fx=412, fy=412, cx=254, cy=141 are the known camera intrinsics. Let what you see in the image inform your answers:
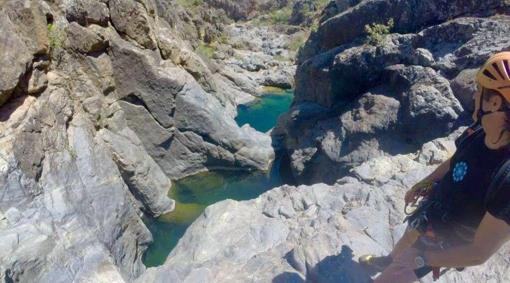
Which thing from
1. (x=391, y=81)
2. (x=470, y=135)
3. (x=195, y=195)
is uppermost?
(x=470, y=135)

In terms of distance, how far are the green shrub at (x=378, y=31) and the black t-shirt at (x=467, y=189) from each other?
9438 millimetres

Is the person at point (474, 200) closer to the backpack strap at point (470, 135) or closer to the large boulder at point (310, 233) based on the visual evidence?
the backpack strap at point (470, 135)

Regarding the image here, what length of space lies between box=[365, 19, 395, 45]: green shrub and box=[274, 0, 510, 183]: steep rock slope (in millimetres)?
199

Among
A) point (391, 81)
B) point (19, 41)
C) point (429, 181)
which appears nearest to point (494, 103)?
point (429, 181)

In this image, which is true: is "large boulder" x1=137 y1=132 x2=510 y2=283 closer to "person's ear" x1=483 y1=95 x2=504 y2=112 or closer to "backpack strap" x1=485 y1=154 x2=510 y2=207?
"backpack strap" x1=485 y1=154 x2=510 y2=207

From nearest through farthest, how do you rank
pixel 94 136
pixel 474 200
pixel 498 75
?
pixel 498 75, pixel 474 200, pixel 94 136

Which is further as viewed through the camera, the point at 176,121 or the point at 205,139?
the point at 205,139

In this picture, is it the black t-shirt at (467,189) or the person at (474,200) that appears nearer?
the person at (474,200)

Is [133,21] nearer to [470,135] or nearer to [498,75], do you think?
[470,135]

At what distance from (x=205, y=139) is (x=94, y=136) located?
4.58 meters

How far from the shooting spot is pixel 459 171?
9.31ft

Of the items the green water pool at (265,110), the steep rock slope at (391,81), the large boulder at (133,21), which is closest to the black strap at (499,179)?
the steep rock slope at (391,81)

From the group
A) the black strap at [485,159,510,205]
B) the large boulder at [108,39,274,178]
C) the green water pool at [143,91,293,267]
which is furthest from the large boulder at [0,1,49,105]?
the black strap at [485,159,510,205]

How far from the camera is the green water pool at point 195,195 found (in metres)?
11.1
